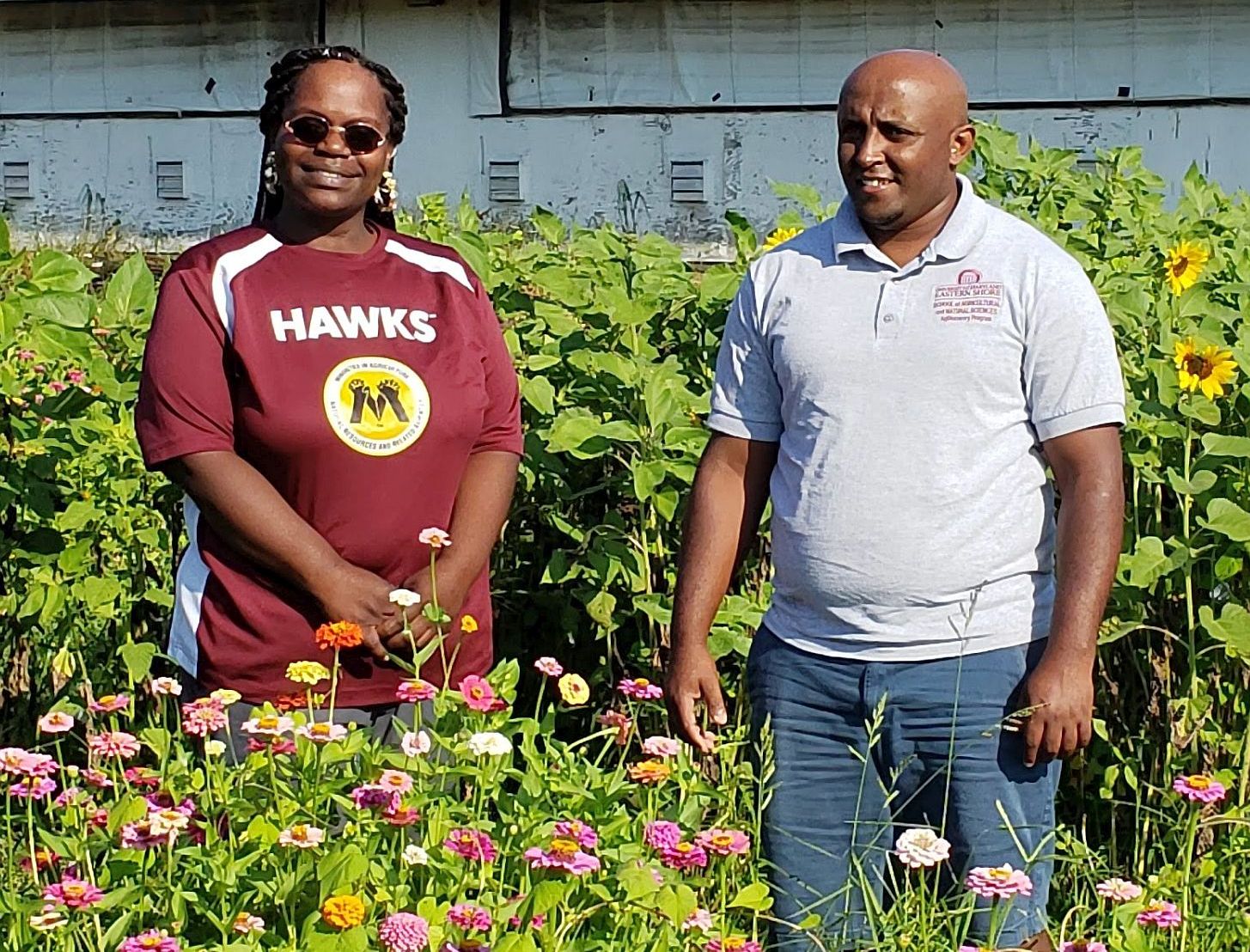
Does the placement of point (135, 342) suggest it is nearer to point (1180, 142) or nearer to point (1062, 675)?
point (1062, 675)

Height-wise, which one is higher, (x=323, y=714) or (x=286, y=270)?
(x=286, y=270)

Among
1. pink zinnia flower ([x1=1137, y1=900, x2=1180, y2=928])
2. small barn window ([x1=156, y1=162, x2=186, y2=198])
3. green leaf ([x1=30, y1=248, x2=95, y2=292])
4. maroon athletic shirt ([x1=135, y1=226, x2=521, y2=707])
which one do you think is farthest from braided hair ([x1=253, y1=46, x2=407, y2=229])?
small barn window ([x1=156, y1=162, x2=186, y2=198])

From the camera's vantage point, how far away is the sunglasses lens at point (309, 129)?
121 inches

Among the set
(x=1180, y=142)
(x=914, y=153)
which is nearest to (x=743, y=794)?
(x=914, y=153)

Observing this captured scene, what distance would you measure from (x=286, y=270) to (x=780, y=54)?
5437 millimetres

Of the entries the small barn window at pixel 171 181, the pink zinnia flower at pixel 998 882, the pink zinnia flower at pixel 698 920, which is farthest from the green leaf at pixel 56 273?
the small barn window at pixel 171 181

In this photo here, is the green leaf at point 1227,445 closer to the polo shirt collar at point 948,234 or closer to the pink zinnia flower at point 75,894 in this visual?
the polo shirt collar at point 948,234

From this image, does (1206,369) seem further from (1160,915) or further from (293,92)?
(293,92)

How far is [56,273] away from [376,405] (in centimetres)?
95

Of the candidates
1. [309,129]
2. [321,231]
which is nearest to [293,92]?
[309,129]

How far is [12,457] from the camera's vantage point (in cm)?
390

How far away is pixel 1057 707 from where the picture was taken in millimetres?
2787

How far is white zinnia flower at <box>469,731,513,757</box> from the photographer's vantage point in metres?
2.40

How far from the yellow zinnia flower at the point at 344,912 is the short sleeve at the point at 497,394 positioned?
1.16 m
